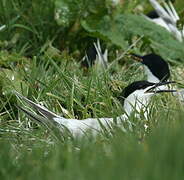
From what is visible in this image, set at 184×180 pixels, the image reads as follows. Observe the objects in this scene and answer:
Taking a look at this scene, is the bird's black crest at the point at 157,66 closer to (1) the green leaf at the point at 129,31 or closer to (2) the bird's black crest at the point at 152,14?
(1) the green leaf at the point at 129,31

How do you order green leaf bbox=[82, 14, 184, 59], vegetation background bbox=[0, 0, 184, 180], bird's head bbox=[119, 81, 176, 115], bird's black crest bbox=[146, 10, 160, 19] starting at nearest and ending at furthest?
vegetation background bbox=[0, 0, 184, 180] < bird's head bbox=[119, 81, 176, 115] < green leaf bbox=[82, 14, 184, 59] < bird's black crest bbox=[146, 10, 160, 19]

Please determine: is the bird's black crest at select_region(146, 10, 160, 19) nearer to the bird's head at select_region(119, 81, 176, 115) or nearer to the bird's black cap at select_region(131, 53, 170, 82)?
the bird's black cap at select_region(131, 53, 170, 82)

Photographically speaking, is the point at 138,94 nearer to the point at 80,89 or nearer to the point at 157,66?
the point at 80,89

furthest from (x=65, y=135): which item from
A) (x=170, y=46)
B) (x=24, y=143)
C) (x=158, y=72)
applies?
(x=170, y=46)

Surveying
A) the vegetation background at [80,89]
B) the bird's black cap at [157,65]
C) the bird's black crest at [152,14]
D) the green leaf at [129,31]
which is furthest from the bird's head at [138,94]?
the bird's black crest at [152,14]

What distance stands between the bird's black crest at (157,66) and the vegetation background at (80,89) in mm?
96

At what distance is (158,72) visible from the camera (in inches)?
206

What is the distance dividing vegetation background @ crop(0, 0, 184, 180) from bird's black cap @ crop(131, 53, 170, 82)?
0.29ft

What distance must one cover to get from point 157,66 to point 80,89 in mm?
1036

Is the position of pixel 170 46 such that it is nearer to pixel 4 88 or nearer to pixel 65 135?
pixel 4 88

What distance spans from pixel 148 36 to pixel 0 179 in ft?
11.7

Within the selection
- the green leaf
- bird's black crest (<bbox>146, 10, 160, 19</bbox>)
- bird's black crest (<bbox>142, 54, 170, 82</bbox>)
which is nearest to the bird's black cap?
bird's black crest (<bbox>142, 54, 170, 82</bbox>)

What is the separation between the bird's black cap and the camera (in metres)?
5.19

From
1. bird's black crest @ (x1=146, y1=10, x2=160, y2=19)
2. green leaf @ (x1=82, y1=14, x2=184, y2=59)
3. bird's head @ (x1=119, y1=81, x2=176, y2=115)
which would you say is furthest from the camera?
bird's black crest @ (x1=146, y1=10, x2=160, y2=19)
